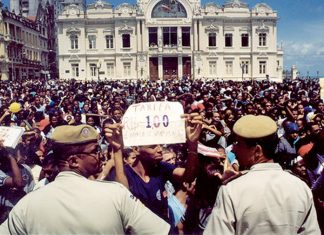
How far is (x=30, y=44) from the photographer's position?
6231 cm

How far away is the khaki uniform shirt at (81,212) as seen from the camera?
7.03 ft

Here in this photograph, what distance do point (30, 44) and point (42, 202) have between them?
63.6 metres

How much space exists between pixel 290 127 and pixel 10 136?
488cm

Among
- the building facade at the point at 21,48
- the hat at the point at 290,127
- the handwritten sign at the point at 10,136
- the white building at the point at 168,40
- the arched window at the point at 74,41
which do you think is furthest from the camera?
the arched window at the point at 74,41

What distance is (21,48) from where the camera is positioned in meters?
57.7

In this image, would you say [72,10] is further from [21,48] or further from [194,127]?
[194,127]

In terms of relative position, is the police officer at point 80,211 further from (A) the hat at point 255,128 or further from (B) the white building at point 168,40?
(B) the white building at point 168,40

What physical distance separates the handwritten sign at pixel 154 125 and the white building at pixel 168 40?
51689mm

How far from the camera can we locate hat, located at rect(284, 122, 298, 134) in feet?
23.9

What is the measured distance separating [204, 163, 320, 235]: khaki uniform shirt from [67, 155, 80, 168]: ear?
0.78 m

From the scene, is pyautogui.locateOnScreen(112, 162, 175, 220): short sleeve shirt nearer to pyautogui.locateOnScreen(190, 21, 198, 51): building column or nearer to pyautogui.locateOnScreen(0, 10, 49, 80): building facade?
pyautogui.locateOnScreen(0, 10, 49, 80): building facade

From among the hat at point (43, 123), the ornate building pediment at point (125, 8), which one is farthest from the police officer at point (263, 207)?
the ornate building pediment at point (125, 8)

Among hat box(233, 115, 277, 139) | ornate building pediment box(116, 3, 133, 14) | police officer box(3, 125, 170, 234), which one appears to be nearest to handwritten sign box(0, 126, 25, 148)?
police officer box(3, 125, 170, 234)

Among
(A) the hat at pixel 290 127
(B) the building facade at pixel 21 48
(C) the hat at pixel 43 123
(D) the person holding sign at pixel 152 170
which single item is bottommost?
(C) the hat at pixel 43 123
